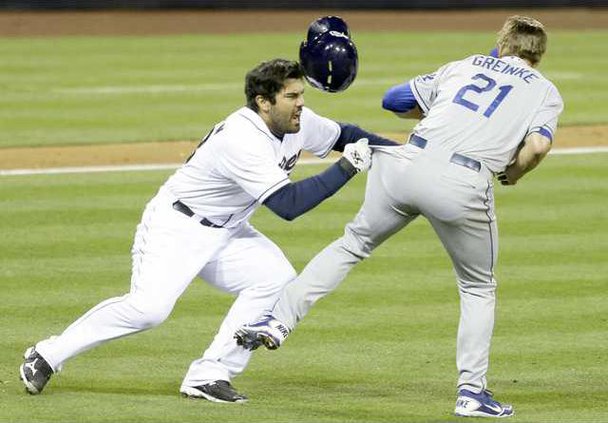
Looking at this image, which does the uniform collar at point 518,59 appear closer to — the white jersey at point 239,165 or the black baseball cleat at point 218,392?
the white jersey at point 239,165

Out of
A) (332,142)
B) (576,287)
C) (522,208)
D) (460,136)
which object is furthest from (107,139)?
(460,136)

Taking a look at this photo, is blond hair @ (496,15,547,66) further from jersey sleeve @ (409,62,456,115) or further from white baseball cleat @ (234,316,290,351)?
white baseball cleat @ (234,316,290,351)

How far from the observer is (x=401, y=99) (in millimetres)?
6191

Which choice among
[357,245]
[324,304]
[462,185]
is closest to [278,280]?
[357,245]

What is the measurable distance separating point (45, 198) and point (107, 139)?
307 cm

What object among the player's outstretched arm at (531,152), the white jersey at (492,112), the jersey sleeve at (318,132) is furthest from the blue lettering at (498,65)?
the jersey sleeve at (318,132)

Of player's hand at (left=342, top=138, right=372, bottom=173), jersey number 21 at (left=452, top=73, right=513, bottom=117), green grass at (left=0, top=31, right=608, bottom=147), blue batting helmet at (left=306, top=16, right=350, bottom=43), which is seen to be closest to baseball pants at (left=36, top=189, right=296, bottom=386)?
player's hand at (left=342, top=138, right=372, bottom=173)

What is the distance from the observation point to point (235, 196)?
6.19 m

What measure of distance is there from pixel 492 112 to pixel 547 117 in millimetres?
240

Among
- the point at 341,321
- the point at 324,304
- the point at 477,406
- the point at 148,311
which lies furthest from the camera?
the point at 324,304

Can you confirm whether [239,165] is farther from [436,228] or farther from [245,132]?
[436,228]

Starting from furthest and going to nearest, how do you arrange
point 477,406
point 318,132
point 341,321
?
point 341,321 → point 318,132 → point 477,406

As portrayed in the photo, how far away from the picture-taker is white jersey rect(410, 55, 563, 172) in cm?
578

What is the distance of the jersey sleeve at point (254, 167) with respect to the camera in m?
5.91
